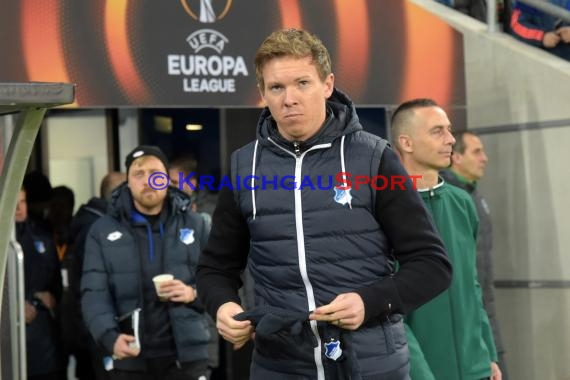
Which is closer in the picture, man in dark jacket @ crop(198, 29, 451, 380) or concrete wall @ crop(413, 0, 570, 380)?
man in dark jacket @ crop(198, 29, 451, 380)

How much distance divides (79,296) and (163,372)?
4.53ft

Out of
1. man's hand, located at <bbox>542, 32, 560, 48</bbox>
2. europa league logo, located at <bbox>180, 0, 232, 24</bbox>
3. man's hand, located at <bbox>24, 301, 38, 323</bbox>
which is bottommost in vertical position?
man's hand, located at <bbox>24, 301, 38, 323</bbox>

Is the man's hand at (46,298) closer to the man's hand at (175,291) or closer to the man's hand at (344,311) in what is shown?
the man's hand at (175,291)

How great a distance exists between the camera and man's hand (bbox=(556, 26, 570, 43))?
8.51 m

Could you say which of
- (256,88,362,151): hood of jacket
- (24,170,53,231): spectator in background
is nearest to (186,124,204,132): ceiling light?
(24,170,53,231): spectator in background

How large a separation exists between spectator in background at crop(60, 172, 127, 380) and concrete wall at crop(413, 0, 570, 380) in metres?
2.87

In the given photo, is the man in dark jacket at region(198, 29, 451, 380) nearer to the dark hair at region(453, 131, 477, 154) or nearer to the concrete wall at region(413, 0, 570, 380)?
the dark hair at region(453, 131, 477, 154)

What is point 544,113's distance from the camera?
830 cm

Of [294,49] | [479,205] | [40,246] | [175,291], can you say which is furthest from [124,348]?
[294,49]

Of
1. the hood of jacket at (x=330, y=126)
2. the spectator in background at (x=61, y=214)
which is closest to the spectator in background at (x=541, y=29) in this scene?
the spectator in background at (x=61, y=214)

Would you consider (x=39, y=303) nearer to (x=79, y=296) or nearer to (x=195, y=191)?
(x=79, y=296)

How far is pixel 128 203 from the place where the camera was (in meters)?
6.41

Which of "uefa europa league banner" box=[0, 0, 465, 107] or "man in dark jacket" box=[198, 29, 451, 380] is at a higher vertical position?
"uefa europa league banner" box=[0, 0, 465, 107]

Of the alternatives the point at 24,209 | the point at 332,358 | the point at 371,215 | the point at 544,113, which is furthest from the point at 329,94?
the point at 544,113
